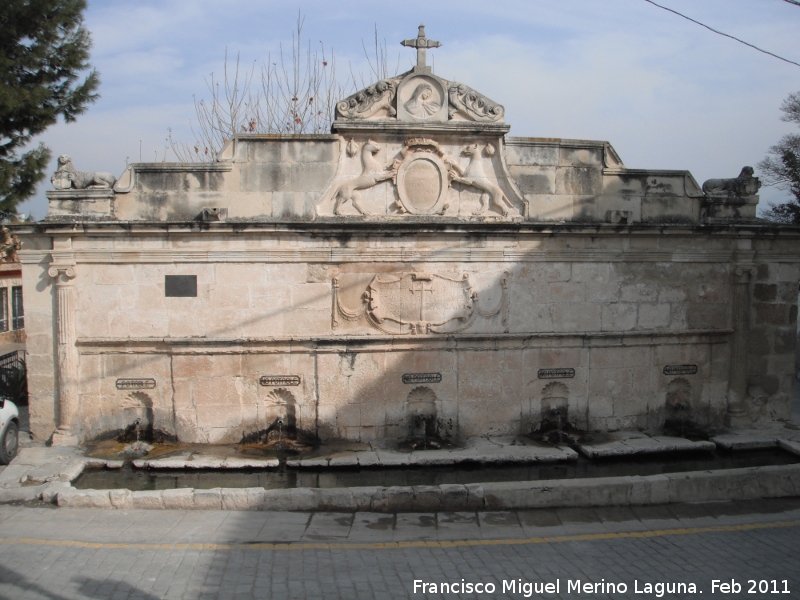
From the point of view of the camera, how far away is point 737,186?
11945mm

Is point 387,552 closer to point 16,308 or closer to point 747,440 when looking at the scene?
point 747,440

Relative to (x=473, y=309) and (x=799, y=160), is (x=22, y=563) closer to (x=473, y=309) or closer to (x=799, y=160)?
(x=473, y=309)

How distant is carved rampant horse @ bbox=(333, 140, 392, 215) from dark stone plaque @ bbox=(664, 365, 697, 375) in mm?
6142

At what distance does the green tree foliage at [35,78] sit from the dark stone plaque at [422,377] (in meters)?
9.69

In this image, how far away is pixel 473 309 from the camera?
11.3 metres

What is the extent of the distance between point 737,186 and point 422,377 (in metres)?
6.72

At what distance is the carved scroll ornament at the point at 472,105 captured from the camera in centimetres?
1112

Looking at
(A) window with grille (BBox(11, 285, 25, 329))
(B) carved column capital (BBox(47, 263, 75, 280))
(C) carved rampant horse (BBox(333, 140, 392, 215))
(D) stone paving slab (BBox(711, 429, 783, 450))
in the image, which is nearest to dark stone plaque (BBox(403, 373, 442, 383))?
(C) carved rampant horse (BBox(333, 140, 392, 215))

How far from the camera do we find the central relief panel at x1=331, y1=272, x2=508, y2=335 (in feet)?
36.4

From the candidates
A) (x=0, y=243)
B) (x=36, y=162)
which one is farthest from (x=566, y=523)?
(x=0, y=243)

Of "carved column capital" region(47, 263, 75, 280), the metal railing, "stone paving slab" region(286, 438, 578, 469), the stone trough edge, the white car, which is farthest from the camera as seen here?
the metal railing

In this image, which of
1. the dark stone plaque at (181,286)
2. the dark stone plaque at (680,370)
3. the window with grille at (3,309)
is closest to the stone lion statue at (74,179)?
the dark stone plaque at (181,286)

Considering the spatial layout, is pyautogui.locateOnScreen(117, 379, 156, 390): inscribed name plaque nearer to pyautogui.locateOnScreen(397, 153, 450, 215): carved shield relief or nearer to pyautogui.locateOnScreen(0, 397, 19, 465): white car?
pyautogui.locateOnScreen(0, 397, 19, 465): white car

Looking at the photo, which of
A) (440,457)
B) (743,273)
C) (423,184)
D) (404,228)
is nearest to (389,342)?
(404,228)
